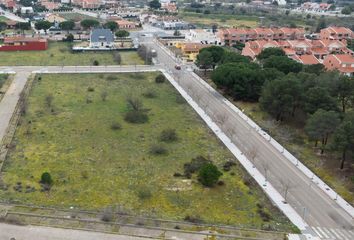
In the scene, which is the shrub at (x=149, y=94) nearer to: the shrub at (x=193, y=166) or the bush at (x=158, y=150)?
the bush at (x=158, y=150)

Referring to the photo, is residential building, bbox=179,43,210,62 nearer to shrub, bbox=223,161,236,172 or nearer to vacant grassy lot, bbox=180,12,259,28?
vacant grassy lot, bbox=180,12,259,28

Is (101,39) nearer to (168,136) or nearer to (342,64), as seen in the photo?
(342,64)

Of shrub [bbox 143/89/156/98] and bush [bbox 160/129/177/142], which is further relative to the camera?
shrub [bbox 143/89/156/98]

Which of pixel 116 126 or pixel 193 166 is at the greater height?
pixel 193 166

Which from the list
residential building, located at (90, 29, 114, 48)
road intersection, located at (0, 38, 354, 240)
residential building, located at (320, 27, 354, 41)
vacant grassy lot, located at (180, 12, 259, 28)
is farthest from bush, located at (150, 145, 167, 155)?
vacant grassy lot, located at (180, 12, 259, 28)

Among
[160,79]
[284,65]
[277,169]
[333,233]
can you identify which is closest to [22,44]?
[160,79]

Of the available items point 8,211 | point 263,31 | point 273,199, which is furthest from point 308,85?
point 263,31

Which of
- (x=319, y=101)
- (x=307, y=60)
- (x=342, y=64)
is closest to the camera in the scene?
(x=319, y=101)
